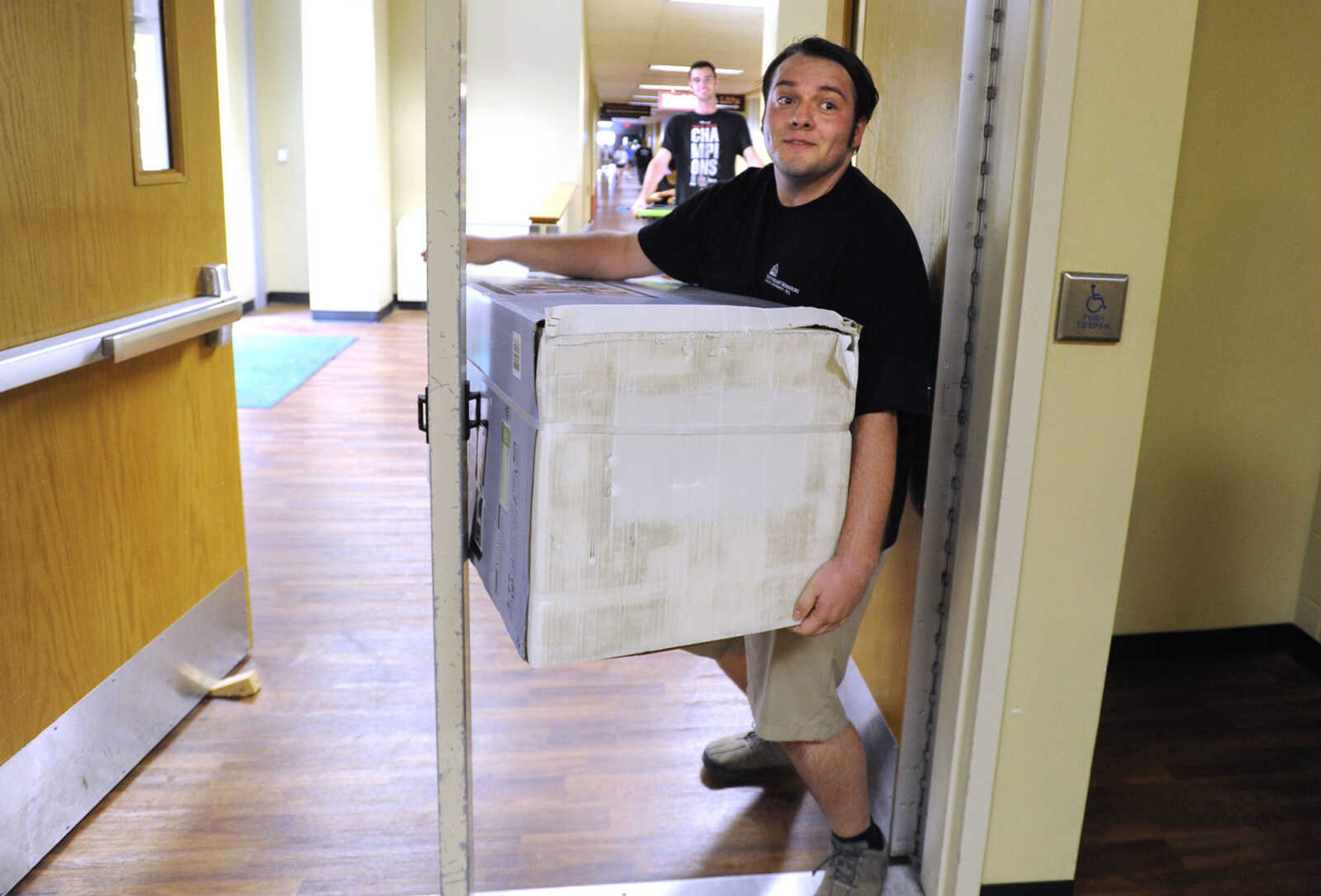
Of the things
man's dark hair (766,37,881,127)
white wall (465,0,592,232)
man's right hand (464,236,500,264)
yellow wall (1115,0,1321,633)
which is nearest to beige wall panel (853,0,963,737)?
man's dark hair (766,37,881,127)

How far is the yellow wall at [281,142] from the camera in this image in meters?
7.60

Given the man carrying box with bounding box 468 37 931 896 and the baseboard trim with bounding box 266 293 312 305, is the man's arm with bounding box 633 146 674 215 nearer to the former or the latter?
the baseboard trim with bounding box 266 293 312 305

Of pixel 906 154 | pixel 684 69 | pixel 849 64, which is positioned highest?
pixel 684 69

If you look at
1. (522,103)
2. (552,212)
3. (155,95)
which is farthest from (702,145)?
(155,95)

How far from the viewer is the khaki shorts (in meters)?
1.63

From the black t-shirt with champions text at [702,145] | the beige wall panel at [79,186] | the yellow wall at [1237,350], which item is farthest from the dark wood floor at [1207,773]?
the black t-shirt with champions text at [702,145]

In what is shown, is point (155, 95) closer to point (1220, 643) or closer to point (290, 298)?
point (1220, 643)

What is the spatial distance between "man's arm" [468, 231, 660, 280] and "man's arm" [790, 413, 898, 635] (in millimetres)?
531

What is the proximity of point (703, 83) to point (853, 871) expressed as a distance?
4621 millimetres

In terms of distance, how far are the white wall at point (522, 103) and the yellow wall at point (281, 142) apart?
4.21 feet

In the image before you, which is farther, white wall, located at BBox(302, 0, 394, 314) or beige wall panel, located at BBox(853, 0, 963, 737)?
white wall, located at BBox(302, 0, 394, 314)

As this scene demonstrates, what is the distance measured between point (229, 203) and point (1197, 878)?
7092mm

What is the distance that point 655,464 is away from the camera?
4.20 ft

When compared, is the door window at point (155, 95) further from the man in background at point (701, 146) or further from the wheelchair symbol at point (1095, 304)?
the man in background at point (701, 146)
